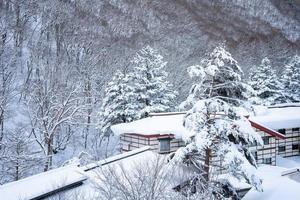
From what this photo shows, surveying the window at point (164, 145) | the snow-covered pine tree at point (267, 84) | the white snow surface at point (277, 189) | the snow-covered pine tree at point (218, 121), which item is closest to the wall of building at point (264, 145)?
the window at point (164, 145)

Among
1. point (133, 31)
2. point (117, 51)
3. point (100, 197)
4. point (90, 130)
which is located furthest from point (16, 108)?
point (100, 197)

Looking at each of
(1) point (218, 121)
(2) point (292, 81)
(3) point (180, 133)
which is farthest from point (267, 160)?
(2) point (292, 81)

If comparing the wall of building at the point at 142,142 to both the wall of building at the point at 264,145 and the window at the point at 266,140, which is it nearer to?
the wall of building at the point at 264,145

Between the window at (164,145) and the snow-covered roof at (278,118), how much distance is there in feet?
27.9

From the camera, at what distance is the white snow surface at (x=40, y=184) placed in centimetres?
1087

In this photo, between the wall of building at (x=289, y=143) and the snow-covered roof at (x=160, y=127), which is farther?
the wall of building at (x=289, y=143)

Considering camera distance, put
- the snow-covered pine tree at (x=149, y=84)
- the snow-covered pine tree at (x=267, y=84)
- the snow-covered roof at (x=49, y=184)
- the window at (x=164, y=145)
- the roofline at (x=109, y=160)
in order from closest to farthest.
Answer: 1. the snow-covered roof at (x=49, y=184)
2. the roofline at (x=109, y=160)
3. the window at (x=164, y=145)
4. the snow-covered pine tree at (x=149, y=84)
5. the snow-covered pine tree at (x=267, y=84)

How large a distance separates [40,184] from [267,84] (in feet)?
101

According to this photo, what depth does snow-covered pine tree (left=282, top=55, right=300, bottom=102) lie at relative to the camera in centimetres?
3847

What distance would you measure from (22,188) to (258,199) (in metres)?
10.0

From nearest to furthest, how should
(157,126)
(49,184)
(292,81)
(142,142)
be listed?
(49,184) → (157,126) → (142,142) → (292,81)

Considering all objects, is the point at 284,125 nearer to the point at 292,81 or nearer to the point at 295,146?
the point at 295,146

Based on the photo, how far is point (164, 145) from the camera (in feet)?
72.4

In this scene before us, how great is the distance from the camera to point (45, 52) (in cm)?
4038
